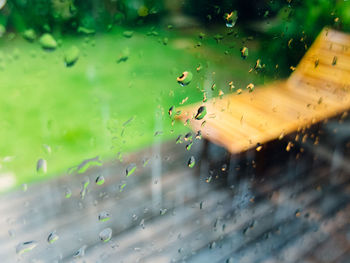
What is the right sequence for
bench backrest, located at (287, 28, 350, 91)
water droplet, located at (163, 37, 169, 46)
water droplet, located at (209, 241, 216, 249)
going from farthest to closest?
water droplet, located at (209, 241, 216, 249) → bench backrest, located at (287, 28, 350, 91) → water droplet, located at (163, 37, 169, 46)

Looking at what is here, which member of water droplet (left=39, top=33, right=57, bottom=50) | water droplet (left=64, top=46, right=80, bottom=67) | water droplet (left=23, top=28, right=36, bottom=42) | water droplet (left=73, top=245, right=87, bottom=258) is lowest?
water droplet (left=73, top=245, right=87, bottom=258)

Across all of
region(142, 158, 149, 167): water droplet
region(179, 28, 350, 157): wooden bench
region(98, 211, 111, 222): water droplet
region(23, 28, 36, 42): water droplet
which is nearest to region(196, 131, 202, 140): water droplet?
region(179, 28, 350, 157): wooden bench

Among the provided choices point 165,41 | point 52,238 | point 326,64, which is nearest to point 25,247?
point 52,238

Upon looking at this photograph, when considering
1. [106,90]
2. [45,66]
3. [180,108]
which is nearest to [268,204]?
[180,108]

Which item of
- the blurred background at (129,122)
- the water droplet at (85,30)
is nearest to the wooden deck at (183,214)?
the blurred background at (129,122)

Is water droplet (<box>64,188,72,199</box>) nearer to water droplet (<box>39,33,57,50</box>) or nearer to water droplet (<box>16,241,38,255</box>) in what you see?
water droplet (<box>16,241,38,255</box>)

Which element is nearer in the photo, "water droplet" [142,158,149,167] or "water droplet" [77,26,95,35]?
"water droplet" [77,26,95,35]

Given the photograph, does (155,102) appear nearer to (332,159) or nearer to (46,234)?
(46,234)
